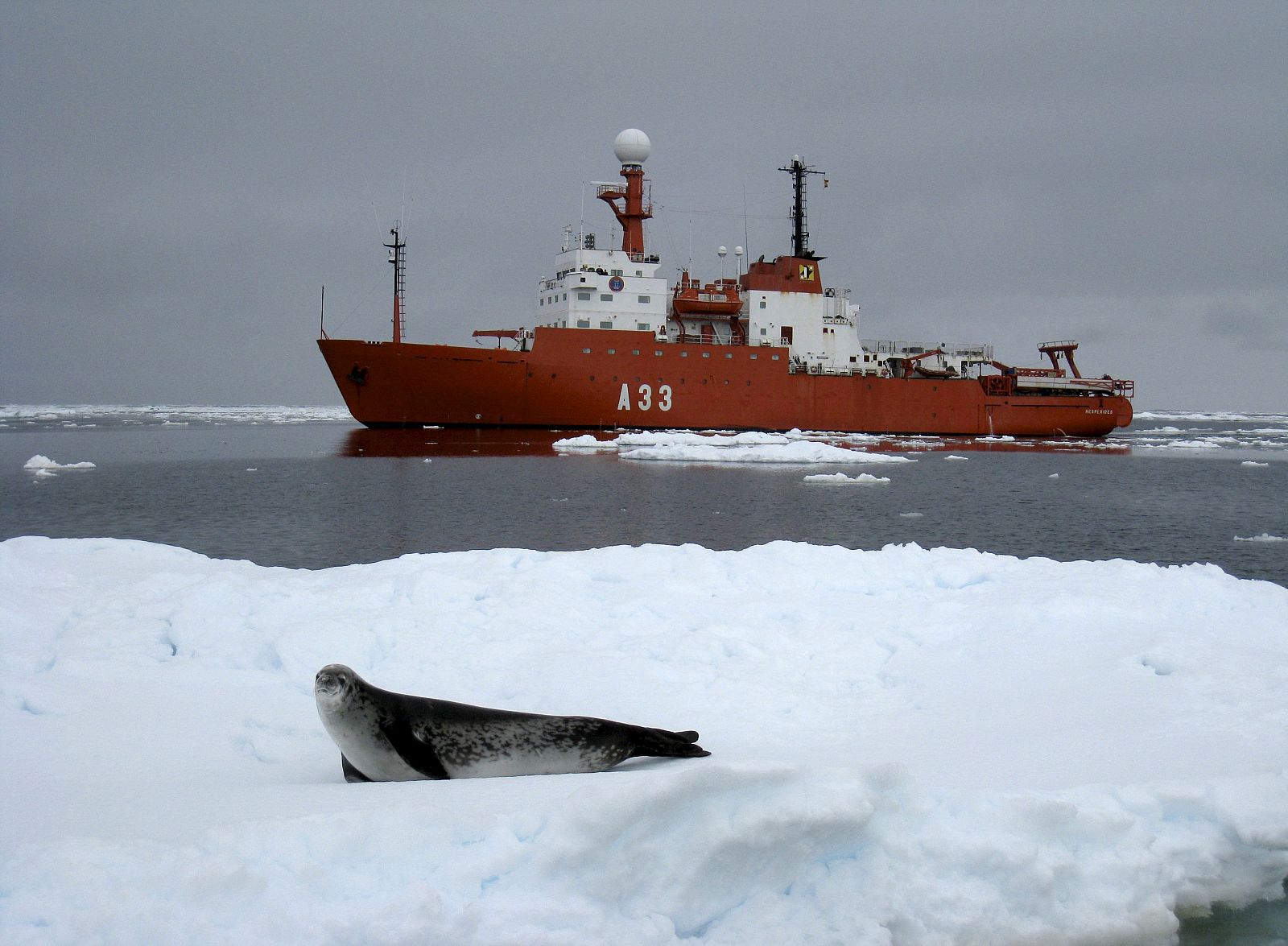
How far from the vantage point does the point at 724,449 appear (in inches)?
1016

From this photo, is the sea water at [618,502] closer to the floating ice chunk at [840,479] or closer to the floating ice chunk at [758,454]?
the floating ice chunk at [840,479]

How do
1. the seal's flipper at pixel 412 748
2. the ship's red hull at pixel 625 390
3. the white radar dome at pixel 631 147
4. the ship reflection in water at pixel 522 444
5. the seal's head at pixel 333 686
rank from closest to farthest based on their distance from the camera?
the seal's head at pixel 333 686 < the seal's flipper at pixel 412 748 < the ship reflection in water at pixel 522 444 < the ship's red hull at pixel 625 390 < the white radar dome at pixel 631 147

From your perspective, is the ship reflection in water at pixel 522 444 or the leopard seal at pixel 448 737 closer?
the leopard seal at pixel 448 737

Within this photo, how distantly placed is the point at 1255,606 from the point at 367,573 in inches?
220

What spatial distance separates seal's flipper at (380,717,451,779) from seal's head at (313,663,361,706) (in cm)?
20

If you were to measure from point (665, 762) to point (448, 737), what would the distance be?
0.87 metres

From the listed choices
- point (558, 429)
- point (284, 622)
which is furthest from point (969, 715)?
point (558, 429)

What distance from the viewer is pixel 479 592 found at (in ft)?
20.0

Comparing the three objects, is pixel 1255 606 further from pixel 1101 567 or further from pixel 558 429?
pixel 558 429

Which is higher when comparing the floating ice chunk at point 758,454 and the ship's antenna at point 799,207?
the ship's antenna at point 799,207

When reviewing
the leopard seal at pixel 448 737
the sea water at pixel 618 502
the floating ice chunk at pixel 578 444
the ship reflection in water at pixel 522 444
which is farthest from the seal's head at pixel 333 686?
the floating ice chunk at pixel 578 444

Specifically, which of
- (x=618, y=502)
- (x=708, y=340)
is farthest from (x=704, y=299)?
(x=618, y=502)

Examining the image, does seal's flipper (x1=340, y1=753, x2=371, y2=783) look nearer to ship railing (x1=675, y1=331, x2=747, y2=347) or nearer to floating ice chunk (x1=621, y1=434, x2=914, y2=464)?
floating ice chunk (x1=621, y1=434, x2=914, y2=464)

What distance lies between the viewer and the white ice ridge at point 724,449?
24.6m
